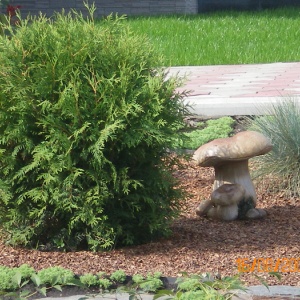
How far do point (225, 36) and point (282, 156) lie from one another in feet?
29.9

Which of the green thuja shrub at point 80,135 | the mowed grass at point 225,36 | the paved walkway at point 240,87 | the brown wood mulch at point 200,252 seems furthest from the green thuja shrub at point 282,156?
the mowed grass at point 225,36

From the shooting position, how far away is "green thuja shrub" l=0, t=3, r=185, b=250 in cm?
457

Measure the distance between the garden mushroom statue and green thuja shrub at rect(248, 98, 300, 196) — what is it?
0.62 m

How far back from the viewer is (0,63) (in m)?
4.72

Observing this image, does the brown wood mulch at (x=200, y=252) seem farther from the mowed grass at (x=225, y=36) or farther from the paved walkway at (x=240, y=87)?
the mowed grass at (x=225, y=36)

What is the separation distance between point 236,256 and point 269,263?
0.23m

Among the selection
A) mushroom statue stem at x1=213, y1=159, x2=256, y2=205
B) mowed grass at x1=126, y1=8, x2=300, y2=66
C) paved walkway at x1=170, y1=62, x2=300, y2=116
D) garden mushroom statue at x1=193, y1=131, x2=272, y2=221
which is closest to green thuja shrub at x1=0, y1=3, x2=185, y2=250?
garden mushroom statue at x1=193, y1=131, x2=272, y2=221

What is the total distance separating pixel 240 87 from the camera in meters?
9.52

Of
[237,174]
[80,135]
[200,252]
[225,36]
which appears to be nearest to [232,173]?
[237,174]

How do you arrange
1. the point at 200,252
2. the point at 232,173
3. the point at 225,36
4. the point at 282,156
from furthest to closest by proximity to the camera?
the point at 225,36 < the point at 282,156 < the point at 232,173 < the point at 200,252

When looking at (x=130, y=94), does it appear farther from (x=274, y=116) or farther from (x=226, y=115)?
(x=226, y=115)

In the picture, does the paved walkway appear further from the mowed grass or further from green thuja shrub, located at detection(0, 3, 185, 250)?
green thuja shrub, located at detection(0, 3, 185, 250)

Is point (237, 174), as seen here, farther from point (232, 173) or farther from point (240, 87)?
point (240, 87)

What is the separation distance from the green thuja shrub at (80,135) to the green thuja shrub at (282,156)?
1.63 metres
